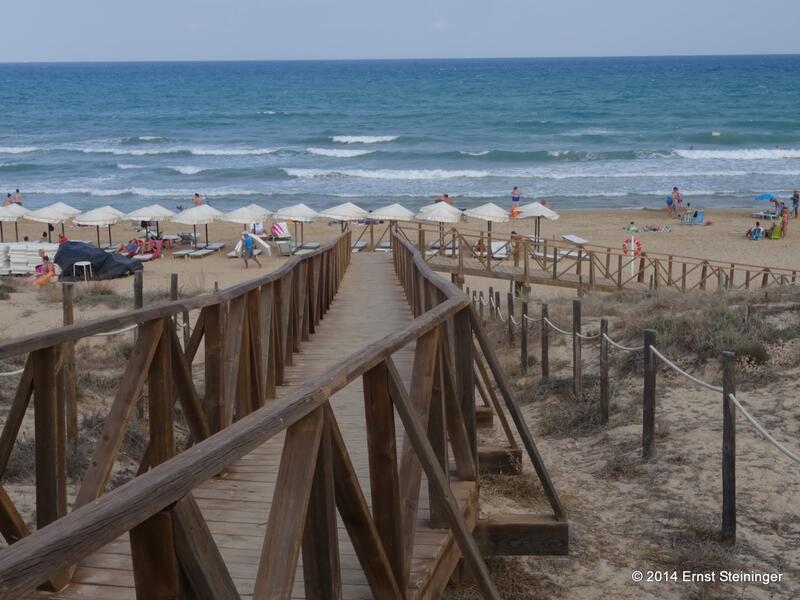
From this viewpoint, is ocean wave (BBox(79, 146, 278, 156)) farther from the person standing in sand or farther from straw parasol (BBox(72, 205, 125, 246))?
straw parasol (BBox(72, 205, 125, 246))

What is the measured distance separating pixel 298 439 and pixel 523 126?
68.9 m

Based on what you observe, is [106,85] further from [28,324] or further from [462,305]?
[462,305]

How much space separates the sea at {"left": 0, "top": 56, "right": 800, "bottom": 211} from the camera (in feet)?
150

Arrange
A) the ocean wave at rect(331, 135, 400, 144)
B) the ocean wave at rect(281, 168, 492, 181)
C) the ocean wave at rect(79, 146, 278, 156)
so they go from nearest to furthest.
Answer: the ocean wave at rect(281, 168, 492, 181) < the ocean wave at rect(79, 146, 278, 156) < the ocean wave at rect(331, 135, 400, 144)

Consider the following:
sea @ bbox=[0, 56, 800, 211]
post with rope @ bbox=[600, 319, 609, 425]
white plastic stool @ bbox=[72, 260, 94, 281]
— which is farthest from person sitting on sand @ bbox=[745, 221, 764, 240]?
post with rope @ bbox=[600, 319, 609, 425]

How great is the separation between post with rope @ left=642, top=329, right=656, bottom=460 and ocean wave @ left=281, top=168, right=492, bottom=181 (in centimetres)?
4278

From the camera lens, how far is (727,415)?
597cm

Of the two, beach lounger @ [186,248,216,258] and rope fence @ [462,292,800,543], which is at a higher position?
rope fence @ [462,292,800,543]

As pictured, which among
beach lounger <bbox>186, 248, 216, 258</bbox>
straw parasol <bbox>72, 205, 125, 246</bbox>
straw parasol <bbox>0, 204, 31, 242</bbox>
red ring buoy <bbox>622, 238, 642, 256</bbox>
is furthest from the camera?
straw parasol <bbox>0, 204, 31, 242</bbox>

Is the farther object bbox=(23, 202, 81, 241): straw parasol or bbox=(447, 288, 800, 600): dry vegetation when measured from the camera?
bbox=(23, 202, 81, 241): straw parasol

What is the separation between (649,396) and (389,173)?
45091mm

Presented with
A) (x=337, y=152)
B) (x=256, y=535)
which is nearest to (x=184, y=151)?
(x=337, y=152)

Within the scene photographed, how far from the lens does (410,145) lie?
202 ft

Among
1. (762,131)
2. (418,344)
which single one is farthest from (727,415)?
(762,131)
